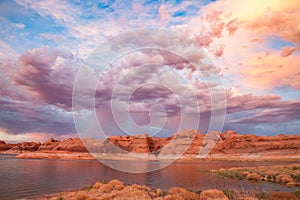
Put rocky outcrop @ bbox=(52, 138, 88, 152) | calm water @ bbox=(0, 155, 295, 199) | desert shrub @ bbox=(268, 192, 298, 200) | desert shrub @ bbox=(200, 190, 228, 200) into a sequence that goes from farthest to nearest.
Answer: rocky outcrop @ bbox=(52, 138, 88, 152) < calm water @ bbox=(0, 155, 295, 199) < desert shrub @ bbox=(200, 190, 228, 200) < desert shrub @ bbox=(268, 192, 298, 200)

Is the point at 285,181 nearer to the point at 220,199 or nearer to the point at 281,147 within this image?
the point at 220,199

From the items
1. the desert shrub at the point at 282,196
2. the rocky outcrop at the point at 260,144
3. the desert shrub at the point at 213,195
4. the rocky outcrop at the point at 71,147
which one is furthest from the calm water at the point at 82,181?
the rocky outcrop at the point at 260,144

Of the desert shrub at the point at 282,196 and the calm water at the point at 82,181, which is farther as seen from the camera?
the calm water at the point at 82,181

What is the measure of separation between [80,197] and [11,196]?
27.5ft

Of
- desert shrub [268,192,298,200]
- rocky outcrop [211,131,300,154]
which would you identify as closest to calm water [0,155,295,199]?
desert shrub [268,192,298,200]

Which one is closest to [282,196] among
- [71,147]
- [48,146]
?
[71,147]

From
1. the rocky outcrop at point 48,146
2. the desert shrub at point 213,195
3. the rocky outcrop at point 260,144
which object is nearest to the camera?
the desert shrub at point 213,195

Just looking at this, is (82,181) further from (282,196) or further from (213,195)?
(282,196)

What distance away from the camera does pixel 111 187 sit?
75.6 ft

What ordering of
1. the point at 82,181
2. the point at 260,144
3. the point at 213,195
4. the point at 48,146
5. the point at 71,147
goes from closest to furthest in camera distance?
1. the point at 213,195
2. the point at 82,181
3. the point at 71,147
4. the point at 260,144
5. the point at 48,146

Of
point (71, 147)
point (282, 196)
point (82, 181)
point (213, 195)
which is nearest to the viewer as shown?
point (282, 196)

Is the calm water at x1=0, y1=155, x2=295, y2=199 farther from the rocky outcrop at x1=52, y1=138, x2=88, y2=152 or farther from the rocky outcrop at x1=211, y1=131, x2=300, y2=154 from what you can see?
the rocky outcrop at x1=211, y1=131, x2=300, y2=154

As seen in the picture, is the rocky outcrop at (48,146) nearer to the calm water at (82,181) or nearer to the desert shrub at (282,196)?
the calm water at (82,181)

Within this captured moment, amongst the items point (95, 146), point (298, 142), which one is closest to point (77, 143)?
point (95, 146)
